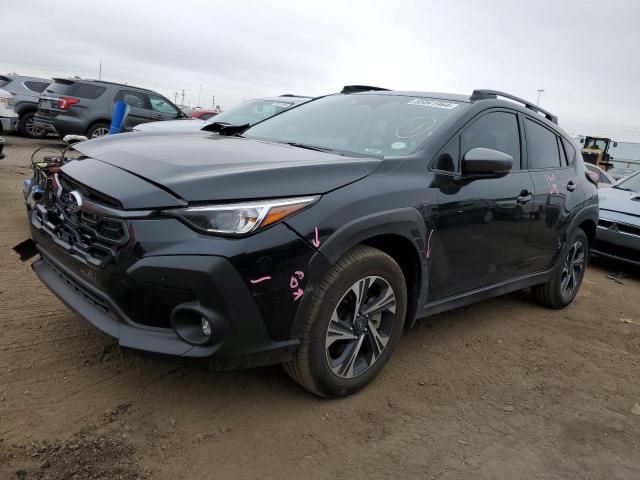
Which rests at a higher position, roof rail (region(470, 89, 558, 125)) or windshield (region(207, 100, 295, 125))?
roof rail (region(470, 89, 558, 125))

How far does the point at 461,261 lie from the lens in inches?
131

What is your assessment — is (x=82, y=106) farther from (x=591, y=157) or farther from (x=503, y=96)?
(x=591, y=157)

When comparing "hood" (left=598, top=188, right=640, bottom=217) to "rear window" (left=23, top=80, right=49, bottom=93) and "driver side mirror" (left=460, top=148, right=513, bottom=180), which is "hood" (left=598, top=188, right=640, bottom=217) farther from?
"rear window" (left=23, top=80, right=49, bottom=93)

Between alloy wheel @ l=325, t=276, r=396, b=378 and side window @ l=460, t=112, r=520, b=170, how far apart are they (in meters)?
1.13

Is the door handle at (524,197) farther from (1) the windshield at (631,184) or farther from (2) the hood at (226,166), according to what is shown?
(1) the windshield at (631,184)

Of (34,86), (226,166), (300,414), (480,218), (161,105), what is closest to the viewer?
(226,166)

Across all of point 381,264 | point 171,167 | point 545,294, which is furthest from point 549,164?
point 171,167

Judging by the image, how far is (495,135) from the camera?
374 cm

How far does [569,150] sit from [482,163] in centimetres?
214

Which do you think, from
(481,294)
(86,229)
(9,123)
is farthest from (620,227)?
(9,123)

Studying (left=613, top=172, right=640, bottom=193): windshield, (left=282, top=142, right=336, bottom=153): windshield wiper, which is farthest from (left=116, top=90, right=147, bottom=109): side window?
(left=282, top=142, right=336, bottom=153): windshield wiper

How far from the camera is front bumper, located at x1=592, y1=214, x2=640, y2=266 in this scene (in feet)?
21.5

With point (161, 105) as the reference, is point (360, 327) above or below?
below

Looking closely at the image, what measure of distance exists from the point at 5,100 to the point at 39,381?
459 inches
